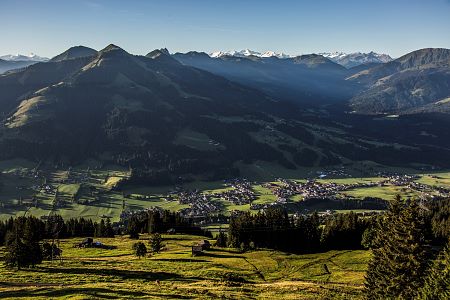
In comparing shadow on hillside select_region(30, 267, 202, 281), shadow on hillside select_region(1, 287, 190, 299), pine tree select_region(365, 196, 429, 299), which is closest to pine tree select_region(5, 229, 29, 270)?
shadow on hillside select_region(30, 267, 202, 281)

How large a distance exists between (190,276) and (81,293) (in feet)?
119

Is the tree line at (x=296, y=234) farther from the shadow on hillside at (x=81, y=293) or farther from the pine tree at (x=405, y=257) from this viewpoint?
the pine tree at (x=405, y=257)

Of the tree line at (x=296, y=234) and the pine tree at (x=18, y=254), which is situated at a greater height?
the pine tree at (x=18, y=254)

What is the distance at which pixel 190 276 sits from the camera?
99562 millimetres

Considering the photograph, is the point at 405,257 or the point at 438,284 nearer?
the point at 438,284

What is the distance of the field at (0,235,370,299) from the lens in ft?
240

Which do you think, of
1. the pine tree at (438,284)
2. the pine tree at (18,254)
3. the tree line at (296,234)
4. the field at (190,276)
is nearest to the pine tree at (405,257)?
the pine tree at (438,284)

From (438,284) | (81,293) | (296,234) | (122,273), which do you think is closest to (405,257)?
(438,284)

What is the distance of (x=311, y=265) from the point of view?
123812 millimetres

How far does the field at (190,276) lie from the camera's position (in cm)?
7300

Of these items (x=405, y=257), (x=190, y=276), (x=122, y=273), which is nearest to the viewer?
(x=405, y=257)

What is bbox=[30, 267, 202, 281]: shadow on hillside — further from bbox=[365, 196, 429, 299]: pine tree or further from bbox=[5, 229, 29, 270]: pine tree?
bbox=[365, 196, 429, 299]: pine tree

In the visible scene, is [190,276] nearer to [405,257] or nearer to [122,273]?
[122,273]

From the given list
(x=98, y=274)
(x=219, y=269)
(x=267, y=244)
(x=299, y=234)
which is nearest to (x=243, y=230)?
(x=267, y=244)
